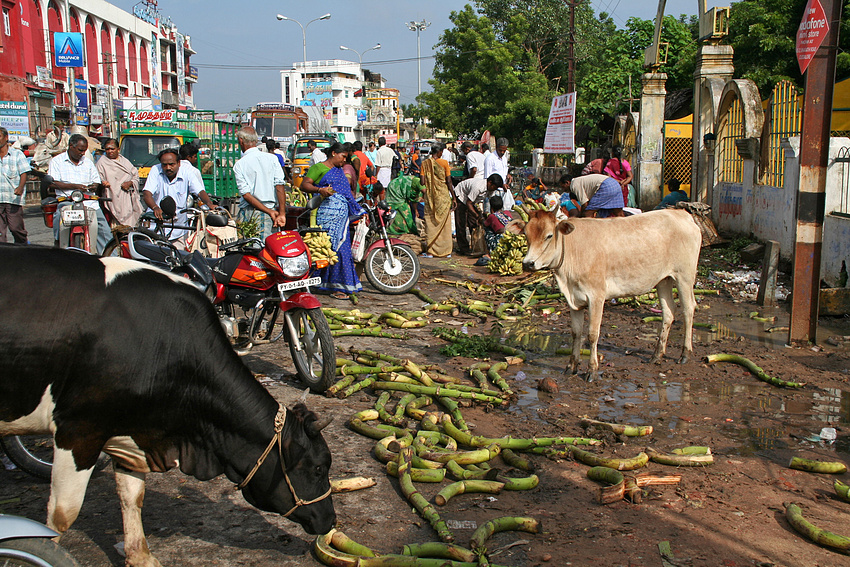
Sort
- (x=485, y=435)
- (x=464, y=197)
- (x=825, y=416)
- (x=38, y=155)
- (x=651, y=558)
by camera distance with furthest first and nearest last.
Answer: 1. (x=38, y=155)
2. (x=464, y=197)
3. (x=825, y=416)
4. (x=485, y=435)
5. (x=651, y=558)

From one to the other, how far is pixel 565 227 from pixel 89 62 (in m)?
45.6

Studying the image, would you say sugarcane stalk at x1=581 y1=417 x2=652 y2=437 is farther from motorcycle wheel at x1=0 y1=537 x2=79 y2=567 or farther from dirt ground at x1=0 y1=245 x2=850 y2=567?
motorcycle wheel at x1=0 y1=537 x2=79 y2=567

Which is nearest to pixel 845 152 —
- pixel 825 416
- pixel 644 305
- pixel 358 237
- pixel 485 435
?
pixel 644 305

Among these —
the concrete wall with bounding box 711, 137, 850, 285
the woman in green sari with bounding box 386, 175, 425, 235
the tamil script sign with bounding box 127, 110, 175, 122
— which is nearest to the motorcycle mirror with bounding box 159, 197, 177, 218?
the woman in green sari with bounding box 386, 175, 425, 235

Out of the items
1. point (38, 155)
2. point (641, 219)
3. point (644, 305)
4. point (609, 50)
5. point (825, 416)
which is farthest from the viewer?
point (609, 50)

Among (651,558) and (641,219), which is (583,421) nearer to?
(651,558)

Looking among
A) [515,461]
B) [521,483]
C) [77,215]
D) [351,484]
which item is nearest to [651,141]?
[77,215]

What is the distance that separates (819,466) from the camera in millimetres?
4488

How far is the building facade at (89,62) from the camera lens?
2989cm

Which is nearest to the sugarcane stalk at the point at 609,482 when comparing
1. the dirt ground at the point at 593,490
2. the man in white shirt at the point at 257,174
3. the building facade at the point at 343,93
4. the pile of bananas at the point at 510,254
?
the dirt ground at the point at 593,490

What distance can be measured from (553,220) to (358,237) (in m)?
3.86

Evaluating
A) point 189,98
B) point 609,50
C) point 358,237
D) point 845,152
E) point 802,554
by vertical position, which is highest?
point 189,98

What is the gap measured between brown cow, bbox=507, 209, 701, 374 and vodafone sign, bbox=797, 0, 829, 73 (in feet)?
7.14

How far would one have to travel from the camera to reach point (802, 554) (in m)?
3.52
